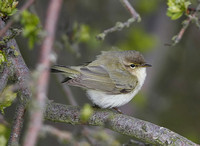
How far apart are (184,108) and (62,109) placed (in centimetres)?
406

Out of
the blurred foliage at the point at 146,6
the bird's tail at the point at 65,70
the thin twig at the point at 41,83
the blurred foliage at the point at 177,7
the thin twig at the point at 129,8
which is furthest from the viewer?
the blurred foliage at the point at 146,6

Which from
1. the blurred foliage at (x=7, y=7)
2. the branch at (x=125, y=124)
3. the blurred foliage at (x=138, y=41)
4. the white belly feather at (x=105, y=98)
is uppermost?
the blurred foliage at (x=138, y=41)

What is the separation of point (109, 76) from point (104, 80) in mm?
106

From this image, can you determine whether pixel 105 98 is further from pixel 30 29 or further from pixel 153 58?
pixel 153 58

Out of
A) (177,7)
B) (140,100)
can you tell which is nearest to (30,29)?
(177,7)

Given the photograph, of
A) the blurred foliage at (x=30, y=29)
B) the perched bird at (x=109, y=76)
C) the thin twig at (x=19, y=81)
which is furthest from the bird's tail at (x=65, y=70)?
the blurred foliage at (x=30, y=29)

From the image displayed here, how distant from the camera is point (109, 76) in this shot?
4.38m

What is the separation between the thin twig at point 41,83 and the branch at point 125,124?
1.64 m

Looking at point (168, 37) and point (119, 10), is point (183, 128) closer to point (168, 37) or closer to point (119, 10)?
point (168, 37)

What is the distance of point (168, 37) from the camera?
6719mm

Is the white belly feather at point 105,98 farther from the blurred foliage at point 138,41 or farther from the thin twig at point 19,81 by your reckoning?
the blurred foliage at point 138,41

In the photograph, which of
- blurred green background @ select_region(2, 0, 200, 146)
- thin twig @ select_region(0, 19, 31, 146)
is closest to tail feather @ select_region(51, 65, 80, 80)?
thin twig @ select_region(0, 19, 31, 146)

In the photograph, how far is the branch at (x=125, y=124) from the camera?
283cm

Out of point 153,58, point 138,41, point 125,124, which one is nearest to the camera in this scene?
point 125,124
